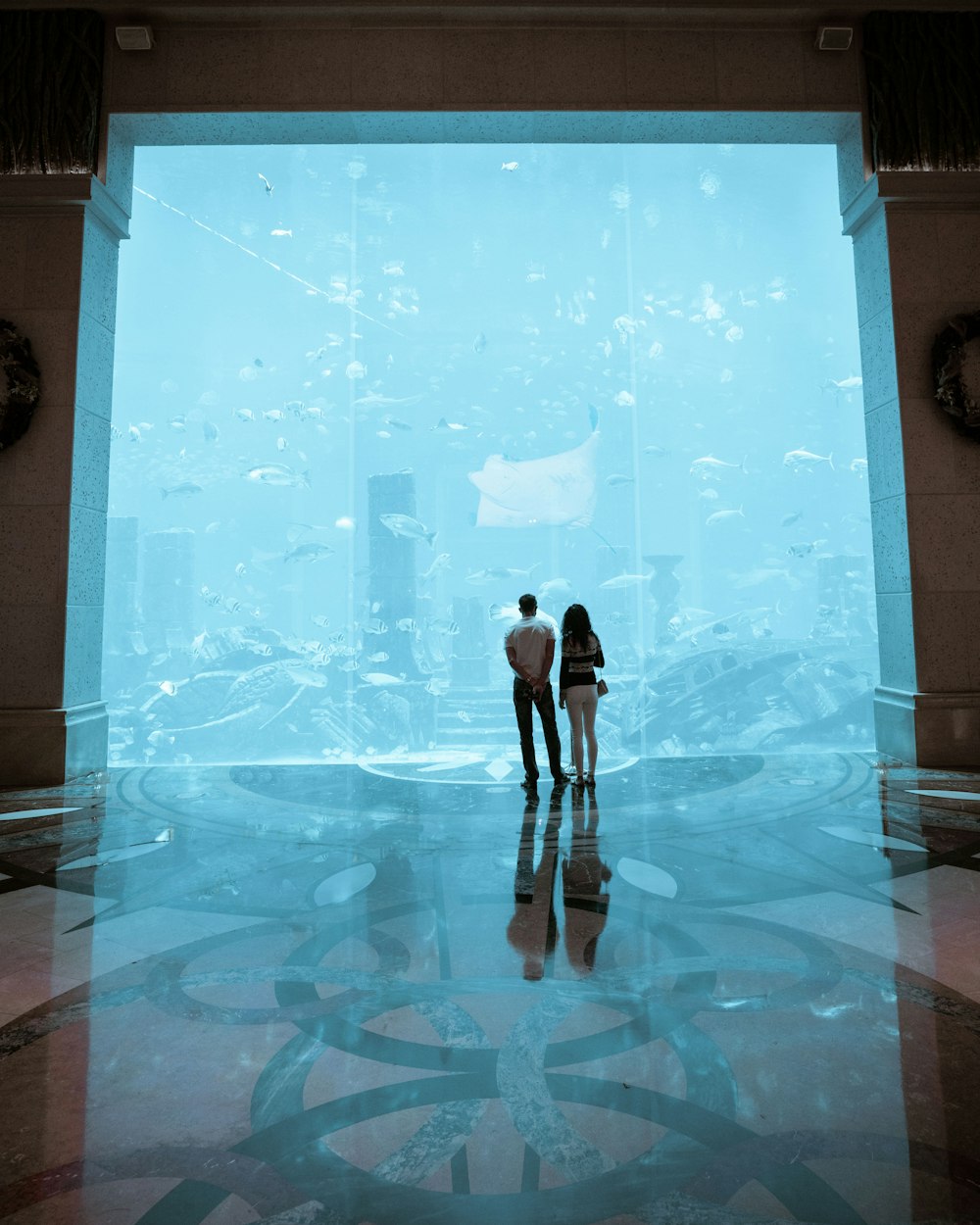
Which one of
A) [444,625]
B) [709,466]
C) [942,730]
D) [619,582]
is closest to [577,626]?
[942,730]

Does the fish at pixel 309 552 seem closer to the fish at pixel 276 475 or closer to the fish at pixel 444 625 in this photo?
the fish at pixel 276 475

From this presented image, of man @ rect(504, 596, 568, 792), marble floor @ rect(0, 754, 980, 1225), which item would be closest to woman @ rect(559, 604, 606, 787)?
man @ rect(504, 596, 568, 792)

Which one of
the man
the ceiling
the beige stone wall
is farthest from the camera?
the beige stone wall

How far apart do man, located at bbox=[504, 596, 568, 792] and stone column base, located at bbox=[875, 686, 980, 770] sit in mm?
2951

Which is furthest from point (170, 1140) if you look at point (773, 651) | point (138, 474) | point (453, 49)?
point (138, 474)

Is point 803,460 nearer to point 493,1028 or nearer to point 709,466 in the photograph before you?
point 709,466

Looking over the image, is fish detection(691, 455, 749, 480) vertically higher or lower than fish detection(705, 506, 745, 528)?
higher

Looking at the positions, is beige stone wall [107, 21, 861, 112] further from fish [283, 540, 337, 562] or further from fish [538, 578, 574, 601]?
fish [283, 540, 337, 562]

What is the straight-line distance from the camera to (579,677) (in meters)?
5.55

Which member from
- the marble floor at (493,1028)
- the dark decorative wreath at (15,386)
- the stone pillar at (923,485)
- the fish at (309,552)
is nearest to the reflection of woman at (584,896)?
the marble floor at (493,1028)

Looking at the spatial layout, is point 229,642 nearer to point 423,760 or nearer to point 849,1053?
point 423,760

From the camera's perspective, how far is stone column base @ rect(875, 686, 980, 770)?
605 cm

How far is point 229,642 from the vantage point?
547 inches

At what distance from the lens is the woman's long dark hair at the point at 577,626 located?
551 centimetres
